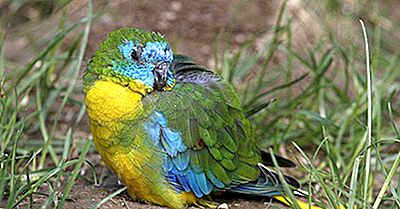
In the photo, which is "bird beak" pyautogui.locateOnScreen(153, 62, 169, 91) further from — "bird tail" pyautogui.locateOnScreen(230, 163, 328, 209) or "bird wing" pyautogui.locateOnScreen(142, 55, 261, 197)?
"bird tail" pyautogui.locateOnScreen(230, 163, 328, 209)

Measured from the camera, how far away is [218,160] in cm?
261

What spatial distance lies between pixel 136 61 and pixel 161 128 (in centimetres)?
22

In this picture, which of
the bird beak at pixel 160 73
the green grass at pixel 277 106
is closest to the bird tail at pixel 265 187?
the green grass at pixel 277 106

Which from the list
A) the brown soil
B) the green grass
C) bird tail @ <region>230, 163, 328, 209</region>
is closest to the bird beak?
bird tail @ <region>230, 163, 328, 209</region>

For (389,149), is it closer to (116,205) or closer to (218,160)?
(218,160)

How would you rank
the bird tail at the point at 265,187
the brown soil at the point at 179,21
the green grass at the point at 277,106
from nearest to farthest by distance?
the bird tail at the point at 265,187, the green grass at the point at 277,106, the brown soil at the point at 179,21

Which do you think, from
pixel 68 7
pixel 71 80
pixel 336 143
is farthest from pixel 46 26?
pixel 336 143

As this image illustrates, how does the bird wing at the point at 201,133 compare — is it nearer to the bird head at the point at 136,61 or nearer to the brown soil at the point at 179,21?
the bird head at the point at 136,61

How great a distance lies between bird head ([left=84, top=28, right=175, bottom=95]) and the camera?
2.45m

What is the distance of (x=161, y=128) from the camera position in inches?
98.3

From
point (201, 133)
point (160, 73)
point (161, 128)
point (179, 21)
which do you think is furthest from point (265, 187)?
point (179, 21)

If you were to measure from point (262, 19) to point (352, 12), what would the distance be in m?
0.51

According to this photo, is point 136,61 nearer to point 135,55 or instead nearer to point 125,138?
point 135,55

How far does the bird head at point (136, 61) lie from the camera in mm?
2451
